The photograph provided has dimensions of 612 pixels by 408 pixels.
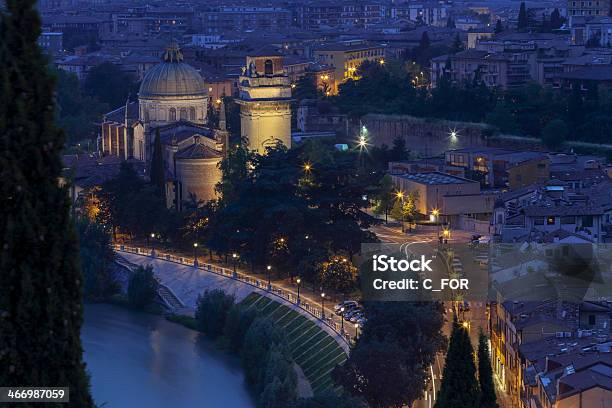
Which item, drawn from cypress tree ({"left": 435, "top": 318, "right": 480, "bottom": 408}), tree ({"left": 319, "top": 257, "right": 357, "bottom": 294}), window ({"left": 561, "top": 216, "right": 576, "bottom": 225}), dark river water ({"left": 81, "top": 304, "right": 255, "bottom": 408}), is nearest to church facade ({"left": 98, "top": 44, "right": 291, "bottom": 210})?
dark river water ({"left": 81, "top": 304, "right": 255, "bottom": 408})

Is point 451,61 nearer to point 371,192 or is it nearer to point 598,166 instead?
point 598,166

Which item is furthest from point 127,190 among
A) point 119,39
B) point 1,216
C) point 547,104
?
point 119,39

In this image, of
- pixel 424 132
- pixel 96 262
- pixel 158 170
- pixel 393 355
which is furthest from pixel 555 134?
pixel 393 355

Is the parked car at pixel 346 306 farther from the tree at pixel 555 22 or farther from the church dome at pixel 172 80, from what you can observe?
the tree at pixel 555 22

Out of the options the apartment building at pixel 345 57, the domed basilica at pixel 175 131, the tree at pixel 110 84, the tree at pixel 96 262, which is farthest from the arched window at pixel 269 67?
the apartment building at pixel 345 57

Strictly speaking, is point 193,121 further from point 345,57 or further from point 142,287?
point 345,57

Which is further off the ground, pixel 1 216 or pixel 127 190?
pixel 1 216
